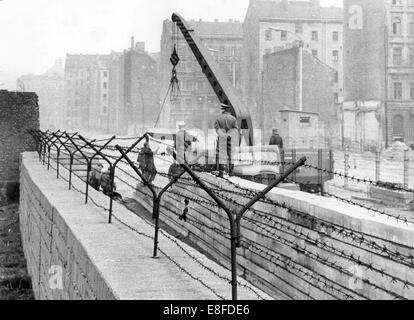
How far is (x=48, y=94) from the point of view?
129500 millimetres

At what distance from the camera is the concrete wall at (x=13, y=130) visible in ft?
66.6

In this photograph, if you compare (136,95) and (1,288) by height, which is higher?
(136,95)

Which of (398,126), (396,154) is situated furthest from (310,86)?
(396,154)

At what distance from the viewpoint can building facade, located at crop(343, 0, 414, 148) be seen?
48656 mm

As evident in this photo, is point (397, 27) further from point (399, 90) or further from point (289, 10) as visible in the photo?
point (289, 10)

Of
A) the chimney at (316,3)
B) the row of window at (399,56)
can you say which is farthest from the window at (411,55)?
the chimney at (316,3)

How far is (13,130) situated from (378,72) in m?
37.7

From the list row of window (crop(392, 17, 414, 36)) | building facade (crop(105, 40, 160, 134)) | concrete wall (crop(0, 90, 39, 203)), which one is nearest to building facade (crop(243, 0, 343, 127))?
row of window (crop(392, 17, 414, 36))

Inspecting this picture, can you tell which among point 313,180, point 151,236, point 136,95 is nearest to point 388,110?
point 313,180

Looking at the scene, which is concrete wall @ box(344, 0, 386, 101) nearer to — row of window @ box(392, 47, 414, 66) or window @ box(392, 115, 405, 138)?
row of window @ box(392, 47, 414, 66)

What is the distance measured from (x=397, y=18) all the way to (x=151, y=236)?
5108 centimetres

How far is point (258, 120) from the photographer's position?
197 ft

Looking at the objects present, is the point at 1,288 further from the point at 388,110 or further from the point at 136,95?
the point at 136,95

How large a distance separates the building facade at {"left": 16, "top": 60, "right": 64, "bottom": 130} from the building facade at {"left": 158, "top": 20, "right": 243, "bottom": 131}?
2261 inches
